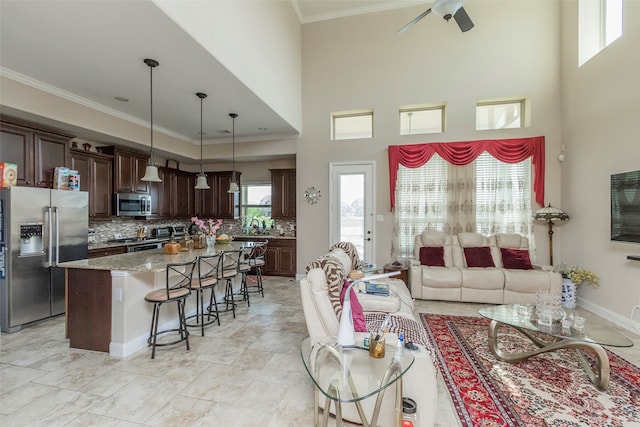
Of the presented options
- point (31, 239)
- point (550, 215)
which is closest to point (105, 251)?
point (31, 239)

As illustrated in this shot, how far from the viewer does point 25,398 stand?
84.3 inches

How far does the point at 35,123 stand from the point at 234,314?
151 inches

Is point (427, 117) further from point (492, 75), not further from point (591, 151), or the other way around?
point (591, 151)

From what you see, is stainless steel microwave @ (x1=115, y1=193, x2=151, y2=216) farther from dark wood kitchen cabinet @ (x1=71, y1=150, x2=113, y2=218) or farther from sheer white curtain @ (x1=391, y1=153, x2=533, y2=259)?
sheer white curtain @ (x1=391, y1=153, x2=533, y2=259)

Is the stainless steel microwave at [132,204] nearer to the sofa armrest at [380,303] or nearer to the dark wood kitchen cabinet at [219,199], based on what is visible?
the dark wood kitchen cabinet at [219,199]

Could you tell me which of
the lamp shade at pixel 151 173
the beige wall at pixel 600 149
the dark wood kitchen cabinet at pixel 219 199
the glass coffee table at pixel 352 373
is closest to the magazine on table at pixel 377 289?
the glass coffee table at pixel 352 373

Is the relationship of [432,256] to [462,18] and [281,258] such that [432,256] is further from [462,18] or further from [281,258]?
[462,18]

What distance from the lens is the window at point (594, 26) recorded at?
13.4 ft

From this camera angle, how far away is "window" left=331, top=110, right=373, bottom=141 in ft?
19.1

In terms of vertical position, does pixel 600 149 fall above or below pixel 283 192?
above

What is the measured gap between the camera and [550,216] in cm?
461

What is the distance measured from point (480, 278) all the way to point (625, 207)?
189cm

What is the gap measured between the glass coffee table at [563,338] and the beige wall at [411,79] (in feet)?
9.03

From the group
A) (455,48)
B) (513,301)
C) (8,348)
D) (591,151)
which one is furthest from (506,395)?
(455,48)
